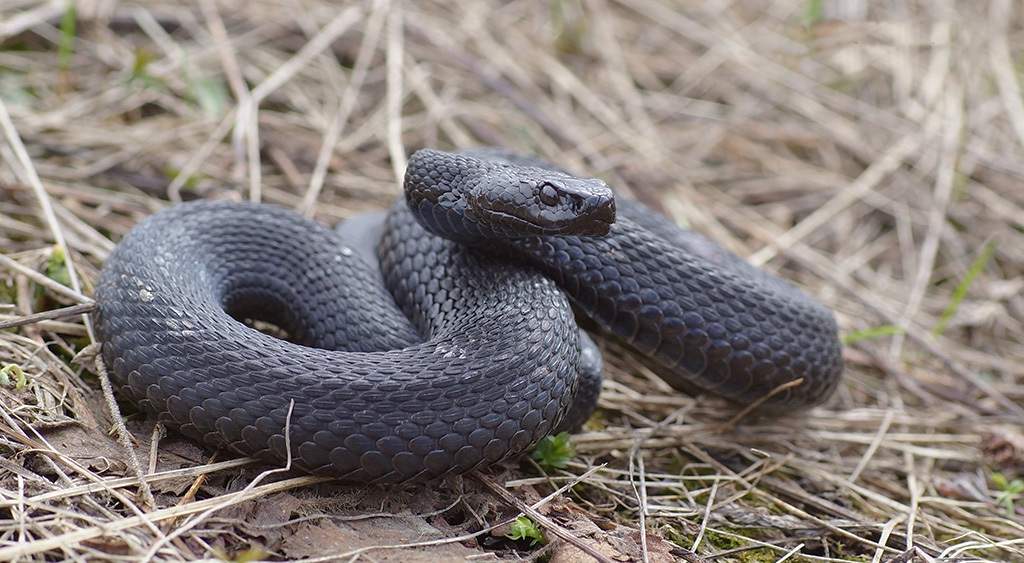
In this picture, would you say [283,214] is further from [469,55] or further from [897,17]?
[897,17]

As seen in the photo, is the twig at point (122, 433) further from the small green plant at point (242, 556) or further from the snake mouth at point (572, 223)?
the snake mouth at point (572, 223)

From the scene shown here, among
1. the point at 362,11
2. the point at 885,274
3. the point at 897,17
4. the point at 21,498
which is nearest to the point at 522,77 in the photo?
the point at 362,11

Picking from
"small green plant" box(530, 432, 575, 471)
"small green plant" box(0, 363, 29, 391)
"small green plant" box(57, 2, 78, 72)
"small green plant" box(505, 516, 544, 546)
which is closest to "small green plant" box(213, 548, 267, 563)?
"small green plant" box(505, 516, 544, 546)

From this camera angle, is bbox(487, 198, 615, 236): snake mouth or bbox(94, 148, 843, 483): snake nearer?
bbox(94, 148, 843, 483): snake

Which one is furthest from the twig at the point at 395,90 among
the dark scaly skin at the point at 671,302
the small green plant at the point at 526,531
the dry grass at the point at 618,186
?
the small green plant at the point at 526,531

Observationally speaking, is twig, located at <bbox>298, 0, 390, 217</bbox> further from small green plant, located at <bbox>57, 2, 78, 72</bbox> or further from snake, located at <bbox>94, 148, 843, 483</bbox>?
small green plant, located at <bbox>57, 2, 78, 72</bbox>

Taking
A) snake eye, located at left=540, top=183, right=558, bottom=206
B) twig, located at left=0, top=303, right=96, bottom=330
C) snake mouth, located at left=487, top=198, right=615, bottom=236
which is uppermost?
snake eye, located at left=540, top=183, right=558, bottom=206
